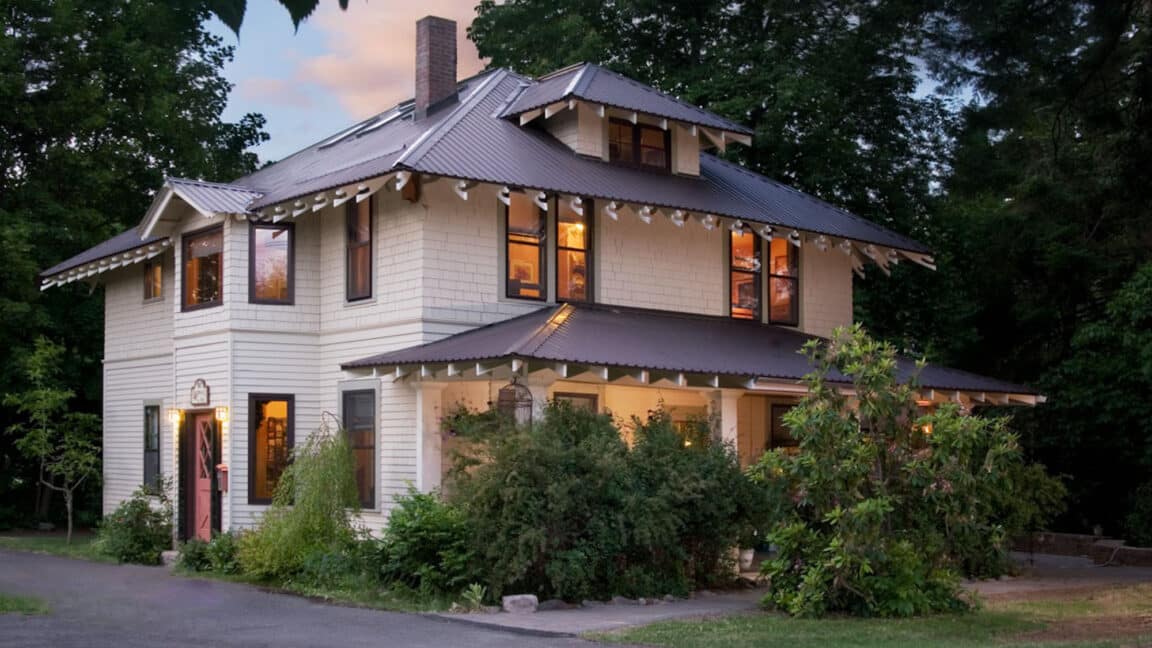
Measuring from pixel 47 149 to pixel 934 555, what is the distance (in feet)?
79.7

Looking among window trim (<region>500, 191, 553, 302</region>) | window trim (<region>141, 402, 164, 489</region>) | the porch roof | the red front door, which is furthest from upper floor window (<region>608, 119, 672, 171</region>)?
window trim (<region>141, 402, 164, 489</region>)

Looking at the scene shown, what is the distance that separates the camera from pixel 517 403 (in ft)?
56.4

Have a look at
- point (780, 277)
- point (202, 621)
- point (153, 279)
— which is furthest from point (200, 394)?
point (780, 277)

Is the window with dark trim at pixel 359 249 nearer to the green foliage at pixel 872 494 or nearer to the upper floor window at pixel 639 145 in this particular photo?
the upper floor window at pixel 639 145

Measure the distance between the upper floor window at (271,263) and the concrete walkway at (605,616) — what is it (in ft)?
26.1

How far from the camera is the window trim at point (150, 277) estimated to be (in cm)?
2380

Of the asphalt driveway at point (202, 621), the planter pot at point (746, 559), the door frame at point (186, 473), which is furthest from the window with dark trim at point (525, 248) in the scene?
the asphalt driveway at point (202, 621)

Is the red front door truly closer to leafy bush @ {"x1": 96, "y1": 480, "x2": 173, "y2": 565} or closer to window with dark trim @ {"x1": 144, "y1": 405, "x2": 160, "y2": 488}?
leafy bush @ {"x1": 96, "y1": 480, "x2": 173, "y2": 565}

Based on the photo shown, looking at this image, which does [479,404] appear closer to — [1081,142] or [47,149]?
[1081,142]

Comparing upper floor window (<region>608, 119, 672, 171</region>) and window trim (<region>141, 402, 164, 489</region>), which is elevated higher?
upper floor window (<region>608, 119, 672, 171</region>)

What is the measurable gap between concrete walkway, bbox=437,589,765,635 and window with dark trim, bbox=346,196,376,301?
718cm

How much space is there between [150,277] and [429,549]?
1163cm

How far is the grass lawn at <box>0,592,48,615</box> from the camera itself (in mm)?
13891

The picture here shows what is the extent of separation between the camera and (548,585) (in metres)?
14.8
